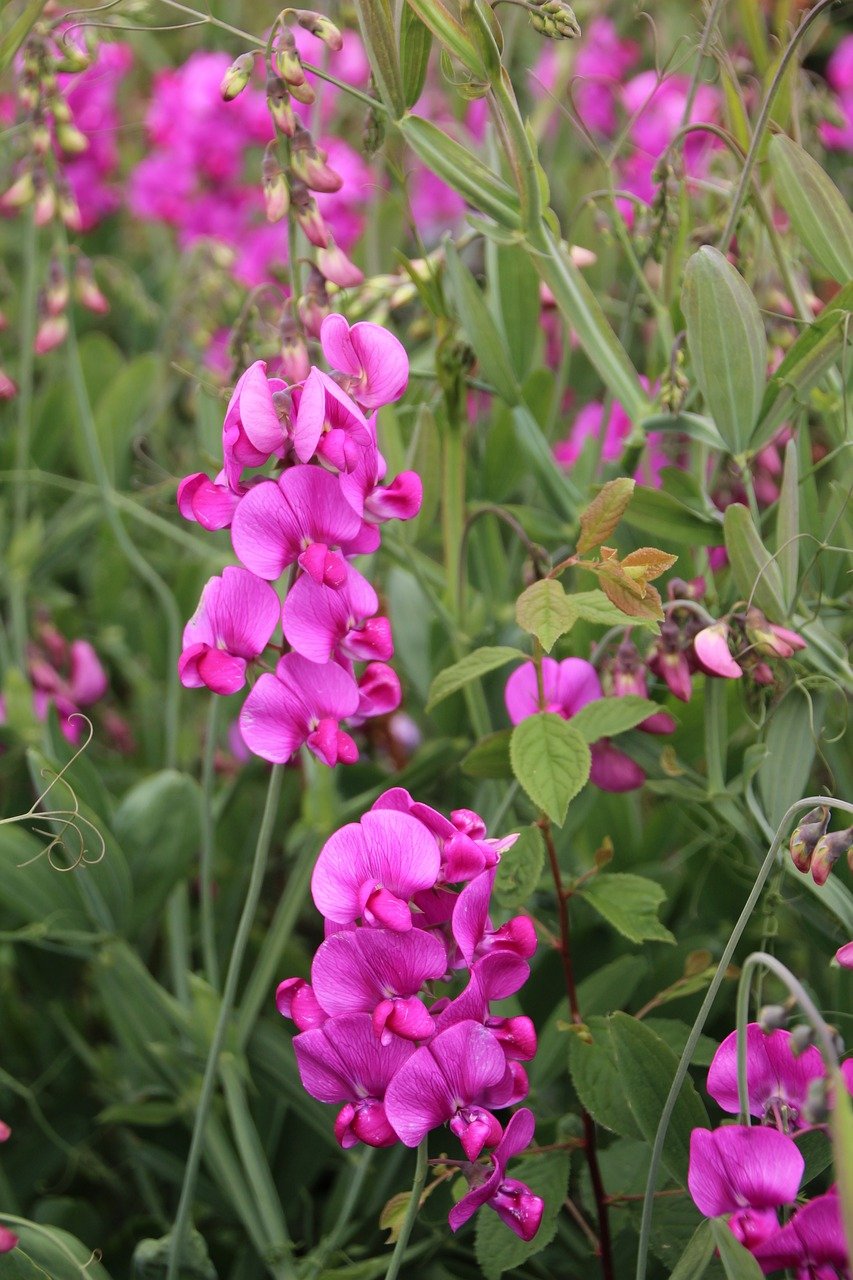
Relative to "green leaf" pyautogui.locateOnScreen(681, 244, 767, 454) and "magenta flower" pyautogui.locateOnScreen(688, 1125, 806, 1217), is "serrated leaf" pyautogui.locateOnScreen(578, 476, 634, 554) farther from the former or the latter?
"magenta flower" pyautogui.locateOnScreen(688, 1125, 806, 1217)

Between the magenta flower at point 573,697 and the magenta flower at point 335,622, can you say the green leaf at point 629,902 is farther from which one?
the magenta flower at point 335,622

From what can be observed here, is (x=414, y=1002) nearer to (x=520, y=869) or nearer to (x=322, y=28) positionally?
(x=520, y=869)

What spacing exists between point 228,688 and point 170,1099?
2.05 ft

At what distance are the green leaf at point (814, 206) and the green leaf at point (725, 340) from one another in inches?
4.1

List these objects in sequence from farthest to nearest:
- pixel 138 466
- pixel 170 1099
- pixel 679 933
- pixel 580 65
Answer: pixel 580 65 → pixel 138 466 → pixel 170 1099 → pixel 679 933

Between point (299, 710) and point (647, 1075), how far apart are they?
0.28 meters

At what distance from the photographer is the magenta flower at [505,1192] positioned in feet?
1.99

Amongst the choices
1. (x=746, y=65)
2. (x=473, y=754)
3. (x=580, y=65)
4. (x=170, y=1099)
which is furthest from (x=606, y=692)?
(x=580, y=65)

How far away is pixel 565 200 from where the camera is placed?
5.23ft

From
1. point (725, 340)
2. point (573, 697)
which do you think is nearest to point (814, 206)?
point (725, 340)

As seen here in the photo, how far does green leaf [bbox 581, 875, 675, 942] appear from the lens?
2.47 ft

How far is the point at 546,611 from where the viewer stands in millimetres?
673

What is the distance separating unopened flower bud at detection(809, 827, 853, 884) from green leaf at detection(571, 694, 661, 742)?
16 cm

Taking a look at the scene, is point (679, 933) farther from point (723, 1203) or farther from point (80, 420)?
point (80, 420)
